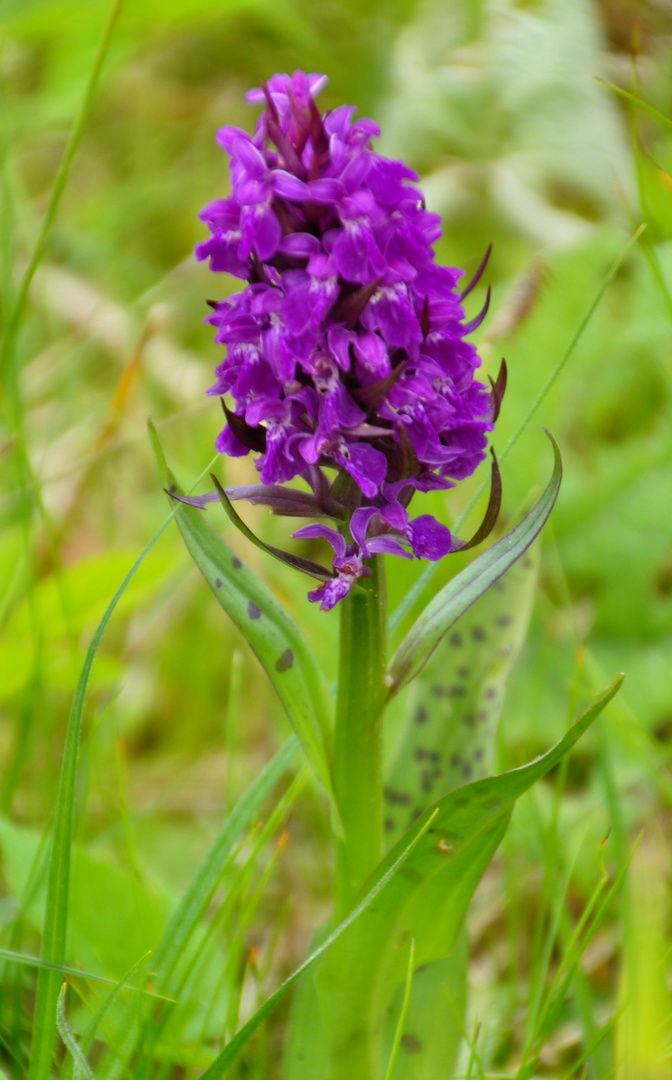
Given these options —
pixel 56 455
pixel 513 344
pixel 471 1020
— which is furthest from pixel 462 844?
pixel 56 455

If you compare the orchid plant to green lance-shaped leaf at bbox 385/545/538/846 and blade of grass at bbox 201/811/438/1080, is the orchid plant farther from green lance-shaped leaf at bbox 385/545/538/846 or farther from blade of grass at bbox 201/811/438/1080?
green lance-shaped leaf at bbox 385/545/538/846

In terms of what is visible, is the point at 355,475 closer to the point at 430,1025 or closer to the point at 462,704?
the point at 462,704

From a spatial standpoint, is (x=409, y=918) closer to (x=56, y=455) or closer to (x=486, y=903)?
(x=486, y=903)

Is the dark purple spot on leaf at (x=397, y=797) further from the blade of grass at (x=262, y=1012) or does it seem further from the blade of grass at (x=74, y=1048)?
the blade of grass at (x=74, y=1048)

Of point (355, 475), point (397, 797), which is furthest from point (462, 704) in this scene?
point (355, 475)

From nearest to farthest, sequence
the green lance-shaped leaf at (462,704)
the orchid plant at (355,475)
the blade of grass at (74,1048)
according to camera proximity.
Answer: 1. the blade of grass at (74,1048)
2. the orchid plant at (355,475)
3. the green lance-shaped leaf at (462,704)

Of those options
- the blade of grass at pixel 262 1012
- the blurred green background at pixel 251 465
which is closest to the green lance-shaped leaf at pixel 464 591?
the blade of grass at pixel 262 1012

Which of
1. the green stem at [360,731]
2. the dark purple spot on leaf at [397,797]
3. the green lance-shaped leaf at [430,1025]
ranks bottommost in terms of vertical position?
the green lance-shaped leaf at [430,1025]

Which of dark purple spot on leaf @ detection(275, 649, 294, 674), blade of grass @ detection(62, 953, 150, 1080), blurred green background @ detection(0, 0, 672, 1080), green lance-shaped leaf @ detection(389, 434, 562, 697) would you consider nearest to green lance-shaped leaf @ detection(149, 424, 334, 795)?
dark purple spot on leaf @ detection(275, 649, 294, 674)
